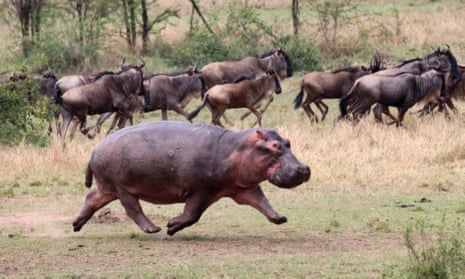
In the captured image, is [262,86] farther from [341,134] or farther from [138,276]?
[138,276]

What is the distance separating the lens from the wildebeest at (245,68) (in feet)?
81.0

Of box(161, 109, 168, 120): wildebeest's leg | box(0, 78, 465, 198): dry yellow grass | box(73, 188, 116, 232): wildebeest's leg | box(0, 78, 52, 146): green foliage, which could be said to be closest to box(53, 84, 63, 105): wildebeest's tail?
box(0, 78, 52, 146): green foliage

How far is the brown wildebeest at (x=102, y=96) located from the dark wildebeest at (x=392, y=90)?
417 cm

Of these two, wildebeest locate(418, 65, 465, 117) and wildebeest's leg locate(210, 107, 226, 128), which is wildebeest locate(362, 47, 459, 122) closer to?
wildebeest locate(418, 65, 465, 117)

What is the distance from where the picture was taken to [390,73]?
20891 millimetres

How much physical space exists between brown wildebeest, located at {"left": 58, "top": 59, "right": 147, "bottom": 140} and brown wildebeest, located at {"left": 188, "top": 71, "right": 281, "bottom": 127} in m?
1.47

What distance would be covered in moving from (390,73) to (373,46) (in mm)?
10387

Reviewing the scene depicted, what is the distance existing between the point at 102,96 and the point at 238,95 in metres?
3.01

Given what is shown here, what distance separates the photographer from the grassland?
27.3ft

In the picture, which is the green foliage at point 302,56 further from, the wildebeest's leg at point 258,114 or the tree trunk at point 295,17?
the wildebeest's leg at point 258,114

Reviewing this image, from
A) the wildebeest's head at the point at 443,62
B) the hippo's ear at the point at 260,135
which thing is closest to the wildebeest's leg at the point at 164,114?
the wildebeest's head at the point at 443,62

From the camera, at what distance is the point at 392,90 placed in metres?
20.2

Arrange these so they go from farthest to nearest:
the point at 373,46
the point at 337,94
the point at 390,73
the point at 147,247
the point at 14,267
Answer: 1. the point at 373,46
2. the point at 337,94
3. the point at 390,73
4. the point at 147,247
5. the point at 14,267

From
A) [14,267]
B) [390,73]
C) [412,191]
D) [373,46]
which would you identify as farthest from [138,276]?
[373,46]
